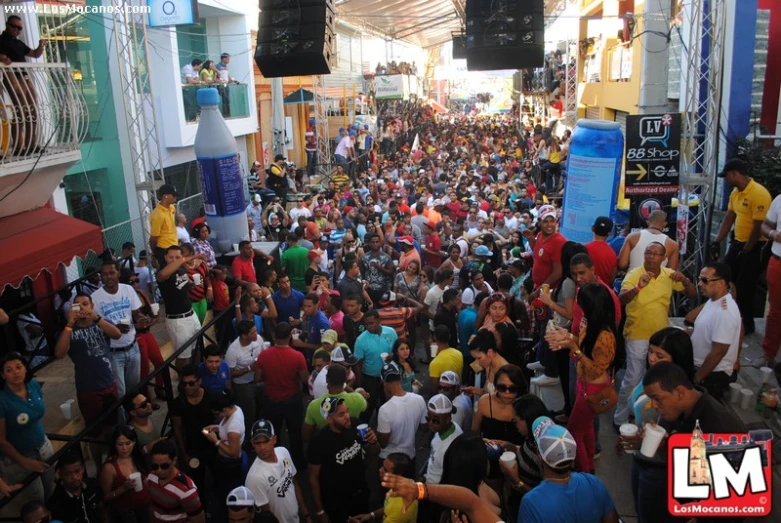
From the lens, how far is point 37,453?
505 centimetres

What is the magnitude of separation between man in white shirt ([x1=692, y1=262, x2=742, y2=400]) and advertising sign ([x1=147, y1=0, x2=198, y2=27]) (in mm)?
12281

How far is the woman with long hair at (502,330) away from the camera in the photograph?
5648mm

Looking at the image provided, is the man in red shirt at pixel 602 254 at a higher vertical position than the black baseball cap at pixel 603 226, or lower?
lower

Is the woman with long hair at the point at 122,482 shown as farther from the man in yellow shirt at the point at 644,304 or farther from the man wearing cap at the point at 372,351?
the man in yellow shirt at the point at 644,304

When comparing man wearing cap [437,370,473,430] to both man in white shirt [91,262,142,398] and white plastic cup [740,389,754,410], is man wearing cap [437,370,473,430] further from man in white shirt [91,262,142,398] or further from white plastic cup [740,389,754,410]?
man in white shirt [91,262,142,398]

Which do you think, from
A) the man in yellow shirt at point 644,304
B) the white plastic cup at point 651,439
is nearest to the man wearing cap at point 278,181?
the man in yellow shirt at point 644,304

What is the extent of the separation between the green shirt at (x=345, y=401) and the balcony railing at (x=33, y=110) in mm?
3721

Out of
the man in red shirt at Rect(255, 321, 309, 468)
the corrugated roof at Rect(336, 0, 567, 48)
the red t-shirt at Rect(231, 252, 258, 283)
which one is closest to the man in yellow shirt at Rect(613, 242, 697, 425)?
the man in red shirt at Rect(255, 321, 309, 468)

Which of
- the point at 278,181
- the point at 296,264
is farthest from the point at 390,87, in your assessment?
the point at 296,264

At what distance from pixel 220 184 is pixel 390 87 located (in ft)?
78.8

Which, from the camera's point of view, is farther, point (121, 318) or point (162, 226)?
point (162, 226)

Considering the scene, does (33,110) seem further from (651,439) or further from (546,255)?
(651,439)

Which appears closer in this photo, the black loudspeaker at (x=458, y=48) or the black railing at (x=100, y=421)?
the black railing at (x=100, y=421)

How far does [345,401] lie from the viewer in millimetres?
5059
